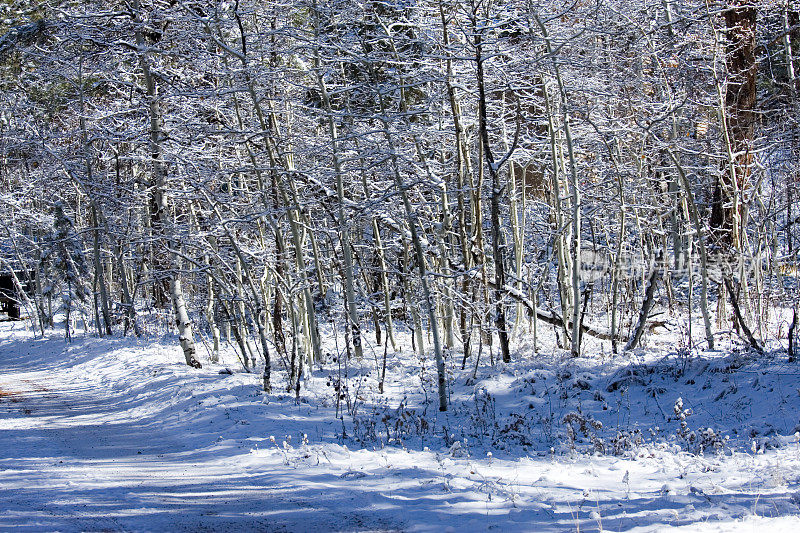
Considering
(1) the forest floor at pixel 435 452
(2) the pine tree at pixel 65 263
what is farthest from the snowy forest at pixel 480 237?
(2) the pine tree at pixel 65 263

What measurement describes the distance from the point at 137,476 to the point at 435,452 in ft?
9.75

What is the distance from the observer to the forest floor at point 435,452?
15.2 feet

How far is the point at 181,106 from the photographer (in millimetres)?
12086

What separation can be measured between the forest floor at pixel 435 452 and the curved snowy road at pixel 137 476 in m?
0.03

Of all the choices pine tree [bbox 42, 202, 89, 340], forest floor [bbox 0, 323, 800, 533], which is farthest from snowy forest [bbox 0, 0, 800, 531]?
pine tree [bbox 42, 202, 89, 340]

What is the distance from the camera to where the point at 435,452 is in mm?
6547

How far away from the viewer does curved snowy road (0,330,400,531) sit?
15.5 ft

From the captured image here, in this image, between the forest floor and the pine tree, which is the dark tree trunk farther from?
the pine tree

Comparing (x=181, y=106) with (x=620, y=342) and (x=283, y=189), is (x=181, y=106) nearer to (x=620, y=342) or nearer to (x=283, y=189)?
(x=283, y=189)

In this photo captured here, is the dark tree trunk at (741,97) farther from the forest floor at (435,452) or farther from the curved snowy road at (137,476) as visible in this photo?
the curved snowy road at (137,476)

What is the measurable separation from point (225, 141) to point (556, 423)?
Result: 842cm

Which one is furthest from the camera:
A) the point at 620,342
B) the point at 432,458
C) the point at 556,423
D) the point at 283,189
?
the point at 620,342

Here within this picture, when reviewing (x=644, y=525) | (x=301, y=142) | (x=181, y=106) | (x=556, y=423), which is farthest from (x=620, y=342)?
(x=181, y=106)

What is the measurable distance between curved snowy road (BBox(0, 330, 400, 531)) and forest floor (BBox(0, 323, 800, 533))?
0.09ft
